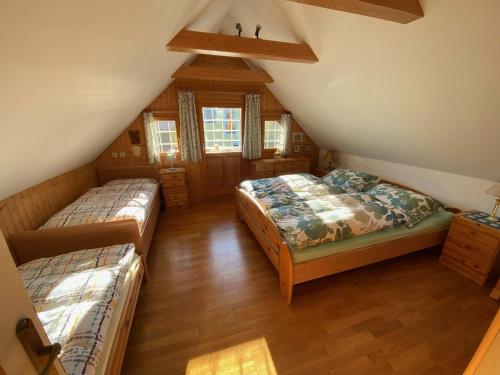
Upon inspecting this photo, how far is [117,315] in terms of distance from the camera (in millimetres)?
1312

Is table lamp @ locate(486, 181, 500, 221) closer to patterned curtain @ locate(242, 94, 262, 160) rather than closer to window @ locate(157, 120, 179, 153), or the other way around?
patterned curtain @ locate(242, 94, 262, 160)

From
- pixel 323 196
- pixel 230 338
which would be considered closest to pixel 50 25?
pixel 230 338

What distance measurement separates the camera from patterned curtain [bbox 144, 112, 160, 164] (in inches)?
145

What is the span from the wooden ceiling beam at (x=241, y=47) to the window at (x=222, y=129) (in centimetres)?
194

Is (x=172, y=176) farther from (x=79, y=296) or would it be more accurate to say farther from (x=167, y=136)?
(x=79, y=296)

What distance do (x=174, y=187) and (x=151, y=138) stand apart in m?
0.98

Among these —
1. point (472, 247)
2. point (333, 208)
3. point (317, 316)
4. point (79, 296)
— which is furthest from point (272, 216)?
point (472, 247)

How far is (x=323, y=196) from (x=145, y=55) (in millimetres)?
2526

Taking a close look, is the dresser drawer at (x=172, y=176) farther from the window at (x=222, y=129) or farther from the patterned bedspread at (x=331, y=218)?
the patterned bedspread at (x=331, y=218)

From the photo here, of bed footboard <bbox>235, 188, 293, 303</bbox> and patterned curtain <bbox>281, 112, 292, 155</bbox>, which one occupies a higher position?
patterned curtain <bbox>281, 112, 292, 155</bbox>

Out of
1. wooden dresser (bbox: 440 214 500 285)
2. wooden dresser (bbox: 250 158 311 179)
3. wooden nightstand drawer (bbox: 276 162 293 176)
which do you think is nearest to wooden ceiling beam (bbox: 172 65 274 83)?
wooden dresser (bbox: 250 158 311 179)

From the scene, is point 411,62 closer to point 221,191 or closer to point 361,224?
point 361,224

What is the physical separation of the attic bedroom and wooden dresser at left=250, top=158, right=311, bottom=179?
105 cm

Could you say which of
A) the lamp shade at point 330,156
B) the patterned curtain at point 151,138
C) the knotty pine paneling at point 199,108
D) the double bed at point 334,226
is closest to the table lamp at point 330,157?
the lamp shade at point 330,156
